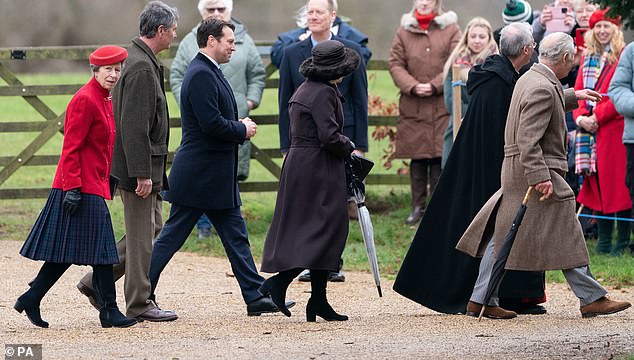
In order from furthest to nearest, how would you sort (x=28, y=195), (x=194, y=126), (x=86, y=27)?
(x=86, y=27) < (x=28, y=195) < (x=194, y=126)

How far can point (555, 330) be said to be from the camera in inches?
317

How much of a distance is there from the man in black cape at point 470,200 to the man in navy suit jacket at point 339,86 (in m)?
2.54

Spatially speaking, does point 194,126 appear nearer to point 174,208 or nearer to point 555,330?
point 174,208

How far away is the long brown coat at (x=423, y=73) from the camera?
1355cm

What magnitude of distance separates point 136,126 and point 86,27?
17357 mm

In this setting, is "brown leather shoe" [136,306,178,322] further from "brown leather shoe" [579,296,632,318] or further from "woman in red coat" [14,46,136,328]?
"brown leather shoe" [579,296,632,318]

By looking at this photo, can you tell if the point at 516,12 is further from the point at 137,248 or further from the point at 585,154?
the point at 137,248

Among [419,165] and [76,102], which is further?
[419,165]

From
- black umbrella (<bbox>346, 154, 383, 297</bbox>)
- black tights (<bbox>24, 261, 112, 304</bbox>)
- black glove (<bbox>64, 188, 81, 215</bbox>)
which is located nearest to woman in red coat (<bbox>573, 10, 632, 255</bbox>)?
black umbrella (<bbox>346, 154, 383, 297</bbox>)

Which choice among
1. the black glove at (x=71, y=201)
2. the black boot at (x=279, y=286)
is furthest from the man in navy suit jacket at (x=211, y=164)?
the black glove at (x=71, y=201)

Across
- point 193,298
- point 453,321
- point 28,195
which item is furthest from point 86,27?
point 453,321

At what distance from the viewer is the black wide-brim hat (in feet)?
27.6

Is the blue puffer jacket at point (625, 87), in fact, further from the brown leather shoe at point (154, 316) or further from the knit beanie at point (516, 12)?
the brown leather shoe at point (154, 316)

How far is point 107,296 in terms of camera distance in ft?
27.3
